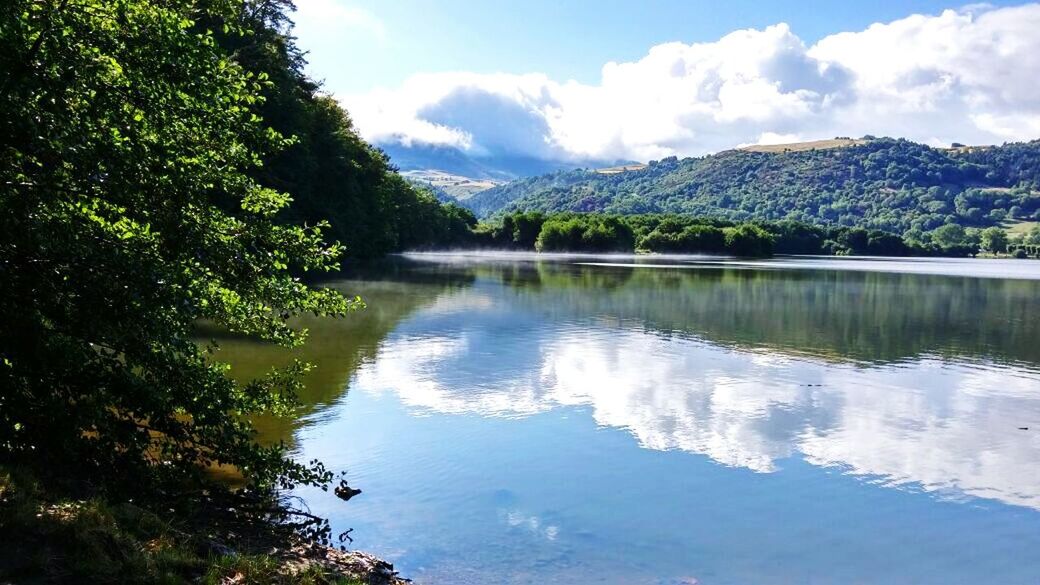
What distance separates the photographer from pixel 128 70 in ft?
32.3

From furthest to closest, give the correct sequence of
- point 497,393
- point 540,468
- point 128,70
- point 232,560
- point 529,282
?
point 529,282 < point 497,393 < point 540,468 < point 128,70 < point 232,560

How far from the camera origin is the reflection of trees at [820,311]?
1526 inches

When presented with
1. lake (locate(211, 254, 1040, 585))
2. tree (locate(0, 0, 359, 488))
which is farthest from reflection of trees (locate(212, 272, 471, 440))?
tree (locate(0, 0, 359, 488))

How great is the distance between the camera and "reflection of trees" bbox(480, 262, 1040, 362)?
38756 mm

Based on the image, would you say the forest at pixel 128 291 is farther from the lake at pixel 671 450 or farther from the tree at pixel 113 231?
the lake at pixel 671 450

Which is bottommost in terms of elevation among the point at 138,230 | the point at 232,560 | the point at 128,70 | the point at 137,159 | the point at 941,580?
the point at 941,580

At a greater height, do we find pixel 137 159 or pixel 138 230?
pixel 137 159

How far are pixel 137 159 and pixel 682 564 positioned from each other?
10074 mm

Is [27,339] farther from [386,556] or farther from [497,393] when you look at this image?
[497,393]

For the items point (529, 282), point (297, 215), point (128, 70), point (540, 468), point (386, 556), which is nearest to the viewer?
point (128, 70)

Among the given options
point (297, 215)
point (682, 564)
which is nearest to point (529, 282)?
point (297, 215)

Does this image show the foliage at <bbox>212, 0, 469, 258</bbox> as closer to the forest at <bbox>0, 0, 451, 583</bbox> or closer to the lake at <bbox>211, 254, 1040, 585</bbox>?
the lake at <bbox>211, 254, 1040, 585</bbox>

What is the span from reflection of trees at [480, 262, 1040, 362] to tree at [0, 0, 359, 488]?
30455 millimetres

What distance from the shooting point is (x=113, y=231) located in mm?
9836
